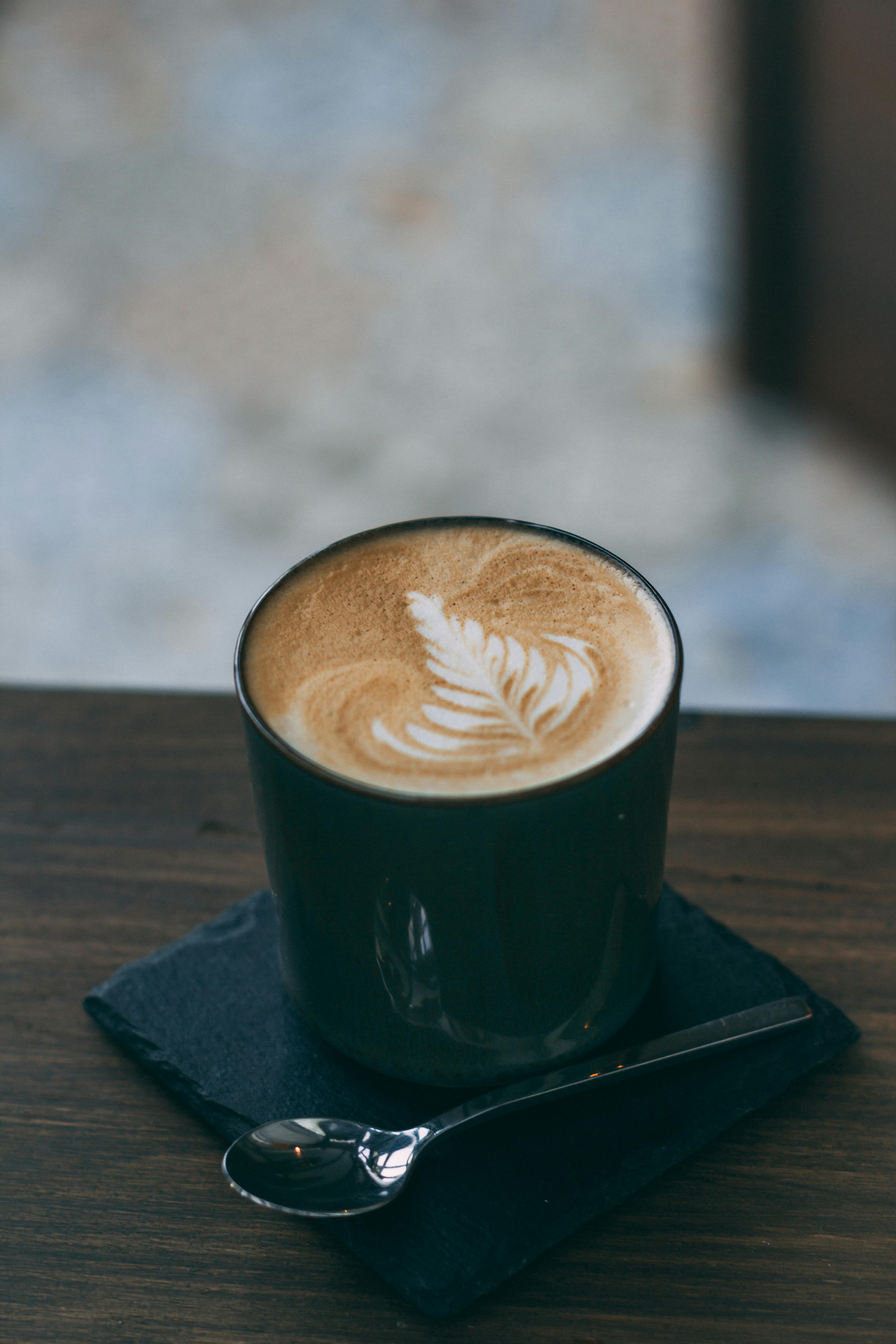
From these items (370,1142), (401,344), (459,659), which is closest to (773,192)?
(401,344)

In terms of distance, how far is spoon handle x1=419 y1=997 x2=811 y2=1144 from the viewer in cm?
54

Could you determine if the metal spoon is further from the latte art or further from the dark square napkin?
the latte art

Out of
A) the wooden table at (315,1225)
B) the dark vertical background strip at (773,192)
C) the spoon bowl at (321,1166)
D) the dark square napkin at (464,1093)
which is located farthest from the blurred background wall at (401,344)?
the spoon bowl at (321,1166)

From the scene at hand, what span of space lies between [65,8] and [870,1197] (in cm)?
415

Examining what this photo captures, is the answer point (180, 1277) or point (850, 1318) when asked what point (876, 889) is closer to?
point (850, 1318)

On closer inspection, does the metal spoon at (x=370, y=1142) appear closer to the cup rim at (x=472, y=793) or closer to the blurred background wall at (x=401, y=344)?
the cup rim at (x=472, y=793)

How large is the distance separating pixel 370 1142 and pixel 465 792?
0.16 metres

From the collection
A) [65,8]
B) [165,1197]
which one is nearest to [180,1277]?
[165,1197]

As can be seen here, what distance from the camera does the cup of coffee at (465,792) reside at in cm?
49

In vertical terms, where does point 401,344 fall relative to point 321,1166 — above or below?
below

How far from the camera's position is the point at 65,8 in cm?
385

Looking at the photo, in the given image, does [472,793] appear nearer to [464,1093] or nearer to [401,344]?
Result: [464,1093]

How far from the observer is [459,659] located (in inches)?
22.1

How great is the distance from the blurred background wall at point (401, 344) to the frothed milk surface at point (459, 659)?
0.98 metres
